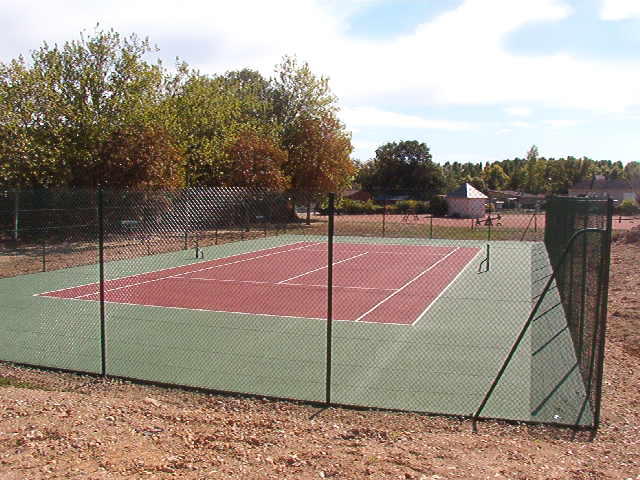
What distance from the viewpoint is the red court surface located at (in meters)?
13.3

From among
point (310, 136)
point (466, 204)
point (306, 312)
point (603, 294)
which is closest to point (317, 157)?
point (310, 136)

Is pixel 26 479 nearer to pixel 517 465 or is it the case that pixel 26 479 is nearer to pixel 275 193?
pixel 517 465

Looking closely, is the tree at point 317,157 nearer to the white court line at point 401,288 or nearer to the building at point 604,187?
the white court line at point 401,288

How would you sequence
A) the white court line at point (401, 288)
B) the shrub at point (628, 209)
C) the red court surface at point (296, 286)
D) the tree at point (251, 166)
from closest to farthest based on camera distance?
1. the white court line at point (401, 288)
2. the red court surface at point (296, 286)
3. the tree at point (251, 166)
4. the shrub at point (628, 209)

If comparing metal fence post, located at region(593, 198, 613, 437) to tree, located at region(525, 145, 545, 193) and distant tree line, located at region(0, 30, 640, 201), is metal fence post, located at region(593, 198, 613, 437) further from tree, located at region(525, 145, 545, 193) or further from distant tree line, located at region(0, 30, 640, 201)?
tree, located at region(525, 145, 545, 193)

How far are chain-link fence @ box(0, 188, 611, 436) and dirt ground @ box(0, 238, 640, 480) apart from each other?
413 mm

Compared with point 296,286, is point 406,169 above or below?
above

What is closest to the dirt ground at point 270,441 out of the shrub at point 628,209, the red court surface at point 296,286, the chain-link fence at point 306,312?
the chain-link fence at point 306,312

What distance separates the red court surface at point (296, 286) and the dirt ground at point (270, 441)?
562cm

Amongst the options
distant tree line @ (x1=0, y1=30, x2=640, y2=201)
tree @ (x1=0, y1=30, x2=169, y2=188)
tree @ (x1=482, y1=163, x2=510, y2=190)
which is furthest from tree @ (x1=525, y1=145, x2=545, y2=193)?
tree @ (x1=0, y1=30, x2=169, y2=188)

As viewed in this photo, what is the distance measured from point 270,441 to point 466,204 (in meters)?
46.2

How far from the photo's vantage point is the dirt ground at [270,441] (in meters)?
4.89

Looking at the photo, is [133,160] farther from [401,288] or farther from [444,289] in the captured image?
[444,289]

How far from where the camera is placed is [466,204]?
49.7 meters
